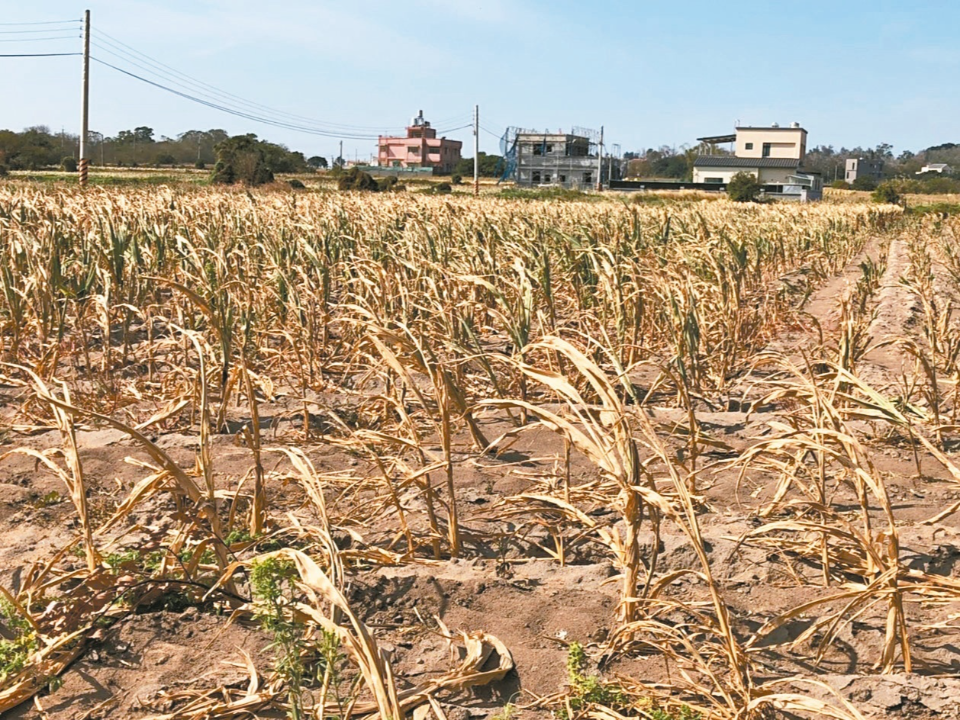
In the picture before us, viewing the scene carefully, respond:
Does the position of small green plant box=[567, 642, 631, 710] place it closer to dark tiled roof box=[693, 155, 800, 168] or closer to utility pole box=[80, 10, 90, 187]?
utility pole box=[80, 10, 90, 187]

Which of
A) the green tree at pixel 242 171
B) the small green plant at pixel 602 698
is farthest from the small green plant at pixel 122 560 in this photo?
the green tree at pixel 242 171

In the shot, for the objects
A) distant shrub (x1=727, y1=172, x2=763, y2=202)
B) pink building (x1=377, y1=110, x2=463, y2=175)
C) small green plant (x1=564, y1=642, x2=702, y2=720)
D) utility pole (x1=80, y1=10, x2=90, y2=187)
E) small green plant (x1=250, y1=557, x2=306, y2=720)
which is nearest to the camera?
small green plant (x1=250, y1=557, x2=306, y2=720)

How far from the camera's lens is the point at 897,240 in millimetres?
22938

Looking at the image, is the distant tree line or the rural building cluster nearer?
the distant tree line

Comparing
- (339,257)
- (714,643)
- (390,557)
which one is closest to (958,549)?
(714,643)

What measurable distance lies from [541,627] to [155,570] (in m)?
0.99

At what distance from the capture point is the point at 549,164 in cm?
6862

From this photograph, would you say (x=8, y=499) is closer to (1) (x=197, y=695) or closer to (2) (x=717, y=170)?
(1) (x=197, y=695)

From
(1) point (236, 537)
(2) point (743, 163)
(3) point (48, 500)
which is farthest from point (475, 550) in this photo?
(2) point (743, 163)

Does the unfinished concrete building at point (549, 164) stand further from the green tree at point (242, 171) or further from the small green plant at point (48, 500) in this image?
the small green plant at point (48, 500)

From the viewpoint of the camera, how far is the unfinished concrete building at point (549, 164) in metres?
68.2

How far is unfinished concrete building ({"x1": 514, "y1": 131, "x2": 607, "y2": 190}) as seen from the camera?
6819cm

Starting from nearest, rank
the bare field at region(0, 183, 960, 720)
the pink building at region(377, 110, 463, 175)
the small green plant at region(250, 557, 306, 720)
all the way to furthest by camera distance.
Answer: the small green plant at region(250, 557, 306, 720) → the bare field at region(0, 183, 960, 720) → the pink building at region(377, 110, 463, 175)

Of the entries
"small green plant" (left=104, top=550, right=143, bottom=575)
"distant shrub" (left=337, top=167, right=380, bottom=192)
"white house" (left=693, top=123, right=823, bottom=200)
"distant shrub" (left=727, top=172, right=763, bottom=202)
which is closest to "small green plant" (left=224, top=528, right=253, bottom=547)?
"small green plant" (left=104, top=550, right=143, bottom=575)
